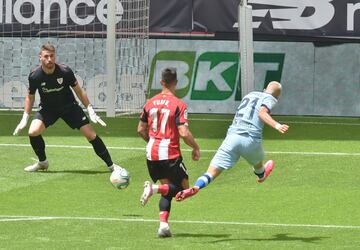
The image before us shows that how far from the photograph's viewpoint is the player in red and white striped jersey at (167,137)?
1397 cm

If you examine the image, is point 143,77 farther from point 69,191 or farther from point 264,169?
point 264,169

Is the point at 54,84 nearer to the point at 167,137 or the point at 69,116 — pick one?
the point at 69,116

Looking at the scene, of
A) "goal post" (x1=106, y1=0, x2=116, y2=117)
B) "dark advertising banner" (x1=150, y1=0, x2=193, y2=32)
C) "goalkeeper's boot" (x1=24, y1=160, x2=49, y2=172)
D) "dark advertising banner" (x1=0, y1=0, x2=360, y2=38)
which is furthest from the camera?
"dark advertising banner" (x1=150, y1=0, x2=193, y2=32)

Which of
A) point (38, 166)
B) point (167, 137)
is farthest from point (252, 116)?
point (38, 166)

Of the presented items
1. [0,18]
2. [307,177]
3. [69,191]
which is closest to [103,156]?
[69,191]

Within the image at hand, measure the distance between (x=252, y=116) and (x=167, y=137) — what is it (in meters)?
1.13

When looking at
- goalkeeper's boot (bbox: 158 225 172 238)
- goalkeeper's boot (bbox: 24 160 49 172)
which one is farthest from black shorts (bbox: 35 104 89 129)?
goalkeeper's boot (bbox: 158 225 172 238)

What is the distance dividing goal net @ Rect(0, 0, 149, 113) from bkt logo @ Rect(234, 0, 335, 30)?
3057 mm

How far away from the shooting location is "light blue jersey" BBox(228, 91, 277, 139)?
571 inches

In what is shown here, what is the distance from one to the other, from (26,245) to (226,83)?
17.0 metres

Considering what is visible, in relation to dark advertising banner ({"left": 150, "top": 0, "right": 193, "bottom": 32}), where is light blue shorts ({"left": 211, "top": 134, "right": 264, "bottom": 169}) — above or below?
below

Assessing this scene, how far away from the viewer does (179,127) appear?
45.9ft

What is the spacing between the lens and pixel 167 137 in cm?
1412

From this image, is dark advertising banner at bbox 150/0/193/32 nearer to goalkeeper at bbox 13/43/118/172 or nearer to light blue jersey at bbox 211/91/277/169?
goalkeeper at bbox 13/43/118/172
